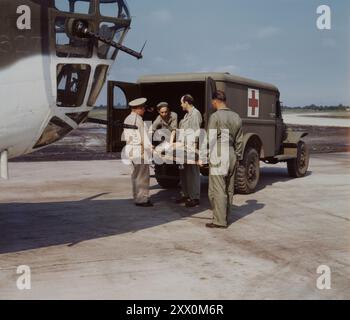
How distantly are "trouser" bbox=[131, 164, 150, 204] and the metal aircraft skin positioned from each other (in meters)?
3.18

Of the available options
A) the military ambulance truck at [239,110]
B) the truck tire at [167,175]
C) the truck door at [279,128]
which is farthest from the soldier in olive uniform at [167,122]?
the truck door at [279,128]

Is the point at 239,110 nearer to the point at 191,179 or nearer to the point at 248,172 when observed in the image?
the point at 248,172

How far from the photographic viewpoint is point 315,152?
20.0m

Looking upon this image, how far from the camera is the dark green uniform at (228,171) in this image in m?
6.61

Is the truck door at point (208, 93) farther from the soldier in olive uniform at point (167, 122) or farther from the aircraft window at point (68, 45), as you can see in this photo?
the aircraft window at point (68, 45)

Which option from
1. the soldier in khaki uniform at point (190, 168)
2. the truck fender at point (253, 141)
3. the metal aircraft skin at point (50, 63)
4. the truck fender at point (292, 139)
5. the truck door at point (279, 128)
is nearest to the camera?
the metal aircraft skin at point (50, 63)

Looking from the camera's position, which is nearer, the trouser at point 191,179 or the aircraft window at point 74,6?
the aircraft window at point 74,6

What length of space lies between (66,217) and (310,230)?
12.3 feet

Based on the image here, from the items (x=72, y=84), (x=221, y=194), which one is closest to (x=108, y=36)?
(x=72, y=84)

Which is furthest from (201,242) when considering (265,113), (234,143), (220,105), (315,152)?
(315,152)

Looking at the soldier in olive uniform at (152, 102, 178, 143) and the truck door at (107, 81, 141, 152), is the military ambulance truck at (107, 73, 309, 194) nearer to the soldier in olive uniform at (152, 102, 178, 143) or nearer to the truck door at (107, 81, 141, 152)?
the truck door at (107, 81, 141, 152)

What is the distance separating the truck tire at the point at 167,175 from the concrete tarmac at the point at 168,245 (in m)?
0.25

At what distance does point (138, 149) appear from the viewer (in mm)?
7812
